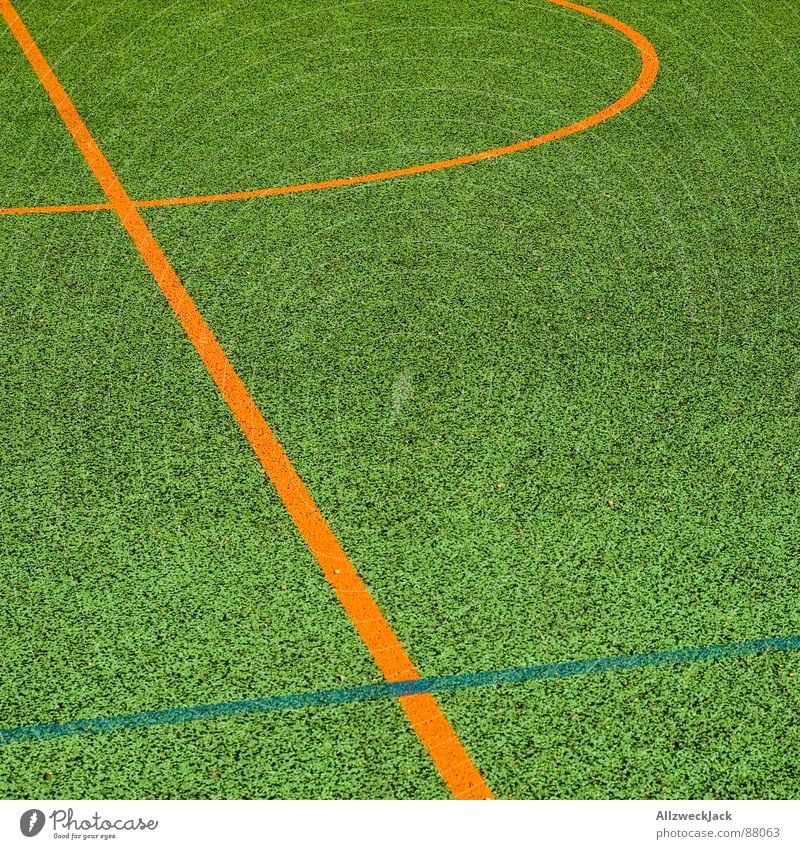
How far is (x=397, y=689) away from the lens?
11.0 ft

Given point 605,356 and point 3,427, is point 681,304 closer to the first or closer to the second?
point 605,356

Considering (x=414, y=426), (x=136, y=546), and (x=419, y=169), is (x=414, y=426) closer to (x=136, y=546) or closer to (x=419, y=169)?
(x=136, y=546)

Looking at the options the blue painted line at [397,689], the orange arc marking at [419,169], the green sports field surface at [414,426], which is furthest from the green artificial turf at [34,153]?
the blue painted line at [397,689]

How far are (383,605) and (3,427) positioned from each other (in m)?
1.76

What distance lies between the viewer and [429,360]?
4.76 meters

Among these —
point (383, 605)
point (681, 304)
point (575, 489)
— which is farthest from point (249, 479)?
point (681, 304)
